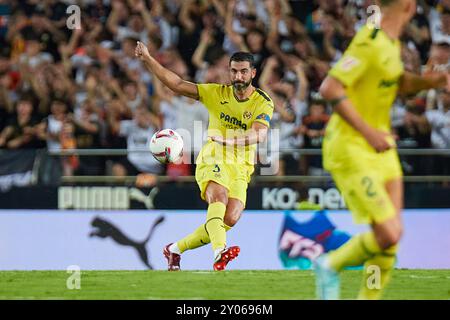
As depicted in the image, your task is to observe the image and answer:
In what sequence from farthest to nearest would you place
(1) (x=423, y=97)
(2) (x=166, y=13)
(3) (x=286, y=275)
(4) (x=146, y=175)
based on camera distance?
(2) (x=166, y=13) < (1) (x=423, y=97) < (4) (x=146, y=175) < (3) (x=286, y=275)

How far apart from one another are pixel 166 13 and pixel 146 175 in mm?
4022

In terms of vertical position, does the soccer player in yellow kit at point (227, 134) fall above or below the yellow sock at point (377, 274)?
above

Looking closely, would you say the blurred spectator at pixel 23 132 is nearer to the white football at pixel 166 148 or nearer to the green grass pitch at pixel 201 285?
the green grass pitch at pixel 201 285

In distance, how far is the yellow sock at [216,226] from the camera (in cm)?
1257

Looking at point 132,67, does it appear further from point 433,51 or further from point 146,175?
point 433,51

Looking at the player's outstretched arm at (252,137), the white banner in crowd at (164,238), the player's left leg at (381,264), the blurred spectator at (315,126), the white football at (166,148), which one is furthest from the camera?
the blurred spectator at (315,126)

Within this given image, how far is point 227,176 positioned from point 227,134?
0.51 meters

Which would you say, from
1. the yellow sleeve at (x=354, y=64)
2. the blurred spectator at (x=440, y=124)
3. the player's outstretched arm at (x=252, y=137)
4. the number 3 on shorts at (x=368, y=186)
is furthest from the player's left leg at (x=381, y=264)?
the blurred spectator at (x=440, y=124)

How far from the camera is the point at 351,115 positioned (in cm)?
862

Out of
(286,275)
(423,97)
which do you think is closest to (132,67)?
(423,97)

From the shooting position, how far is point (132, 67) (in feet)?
60.7

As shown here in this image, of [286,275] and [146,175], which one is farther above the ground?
[146,175]

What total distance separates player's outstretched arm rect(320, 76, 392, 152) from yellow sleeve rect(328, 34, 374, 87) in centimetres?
6
